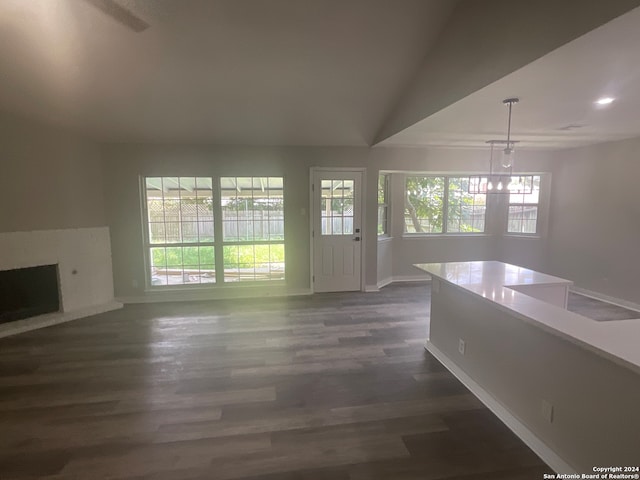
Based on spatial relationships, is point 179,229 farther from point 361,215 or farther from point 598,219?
point 598,219

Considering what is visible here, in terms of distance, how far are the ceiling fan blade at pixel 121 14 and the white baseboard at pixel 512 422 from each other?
3.93 meters

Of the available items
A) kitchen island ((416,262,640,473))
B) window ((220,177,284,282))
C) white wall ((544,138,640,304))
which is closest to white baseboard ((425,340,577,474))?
kitchen island ((416,262,640,473))

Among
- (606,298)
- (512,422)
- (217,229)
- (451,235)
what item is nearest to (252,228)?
(217,229)

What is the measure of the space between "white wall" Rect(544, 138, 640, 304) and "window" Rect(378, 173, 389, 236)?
2.79 m

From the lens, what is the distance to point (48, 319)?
4.14 meters

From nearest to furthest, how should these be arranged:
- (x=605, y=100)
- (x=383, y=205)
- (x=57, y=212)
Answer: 1. (x=605, y=100)
2. (x=57, y=212)
3. (x=383, y=205)

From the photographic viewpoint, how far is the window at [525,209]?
589 cm

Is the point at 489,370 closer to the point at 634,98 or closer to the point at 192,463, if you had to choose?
the point at 192,463

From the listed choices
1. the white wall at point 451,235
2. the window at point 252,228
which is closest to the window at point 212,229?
the window at point 252,228

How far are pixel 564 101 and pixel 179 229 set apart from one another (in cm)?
489

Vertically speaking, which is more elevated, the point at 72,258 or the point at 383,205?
the point at 383,205

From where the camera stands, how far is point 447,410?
2.42 m

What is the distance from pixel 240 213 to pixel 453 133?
3.23m

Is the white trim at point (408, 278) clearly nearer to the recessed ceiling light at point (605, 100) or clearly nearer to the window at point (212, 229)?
the window at point (212, 229)
